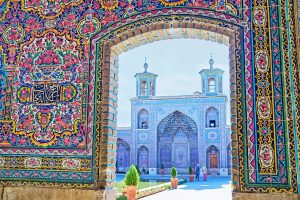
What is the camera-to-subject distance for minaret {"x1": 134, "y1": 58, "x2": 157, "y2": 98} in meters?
22.8

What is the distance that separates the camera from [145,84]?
2309 cm

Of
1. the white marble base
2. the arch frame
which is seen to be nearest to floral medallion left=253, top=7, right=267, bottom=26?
the arch frame

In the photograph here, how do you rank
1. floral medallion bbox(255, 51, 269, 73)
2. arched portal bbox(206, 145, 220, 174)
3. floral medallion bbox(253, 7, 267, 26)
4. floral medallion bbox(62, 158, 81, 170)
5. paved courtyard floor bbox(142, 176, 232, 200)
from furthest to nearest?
arched portal bbox(206, 145, 220, 174), paved courtyard floor bbox(142, 176, 232, 200), floral medallion bbox(62, 158, 81, 170), floral medallion bbox(253, 7, 267, 26), floral medallion bbox(255, 51, 269, 73)

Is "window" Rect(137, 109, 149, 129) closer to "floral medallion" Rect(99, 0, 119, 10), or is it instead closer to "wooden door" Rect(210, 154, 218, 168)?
"wooden door" Rect(210, 154, 218, 168)

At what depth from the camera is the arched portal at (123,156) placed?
2258cm

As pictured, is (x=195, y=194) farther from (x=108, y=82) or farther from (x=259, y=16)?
(x=259, y=16)

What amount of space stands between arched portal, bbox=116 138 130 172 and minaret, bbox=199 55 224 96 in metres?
5.71

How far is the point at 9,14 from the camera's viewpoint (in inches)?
188

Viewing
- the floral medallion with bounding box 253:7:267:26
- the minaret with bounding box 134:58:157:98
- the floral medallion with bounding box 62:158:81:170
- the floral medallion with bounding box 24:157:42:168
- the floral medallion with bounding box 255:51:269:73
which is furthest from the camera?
the minaret with bounding box 134:58:157:98

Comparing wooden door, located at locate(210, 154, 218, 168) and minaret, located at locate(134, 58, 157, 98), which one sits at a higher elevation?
minaret, located at locate(134, 58, 157, 98)

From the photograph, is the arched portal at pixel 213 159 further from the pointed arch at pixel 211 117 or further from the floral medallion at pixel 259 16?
the floral medallion at pixel 259 16

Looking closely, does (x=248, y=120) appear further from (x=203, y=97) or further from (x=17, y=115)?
(x=203, y=97)

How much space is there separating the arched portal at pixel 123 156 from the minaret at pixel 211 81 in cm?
571

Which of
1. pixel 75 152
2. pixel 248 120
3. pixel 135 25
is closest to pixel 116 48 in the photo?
pixel 135 25
